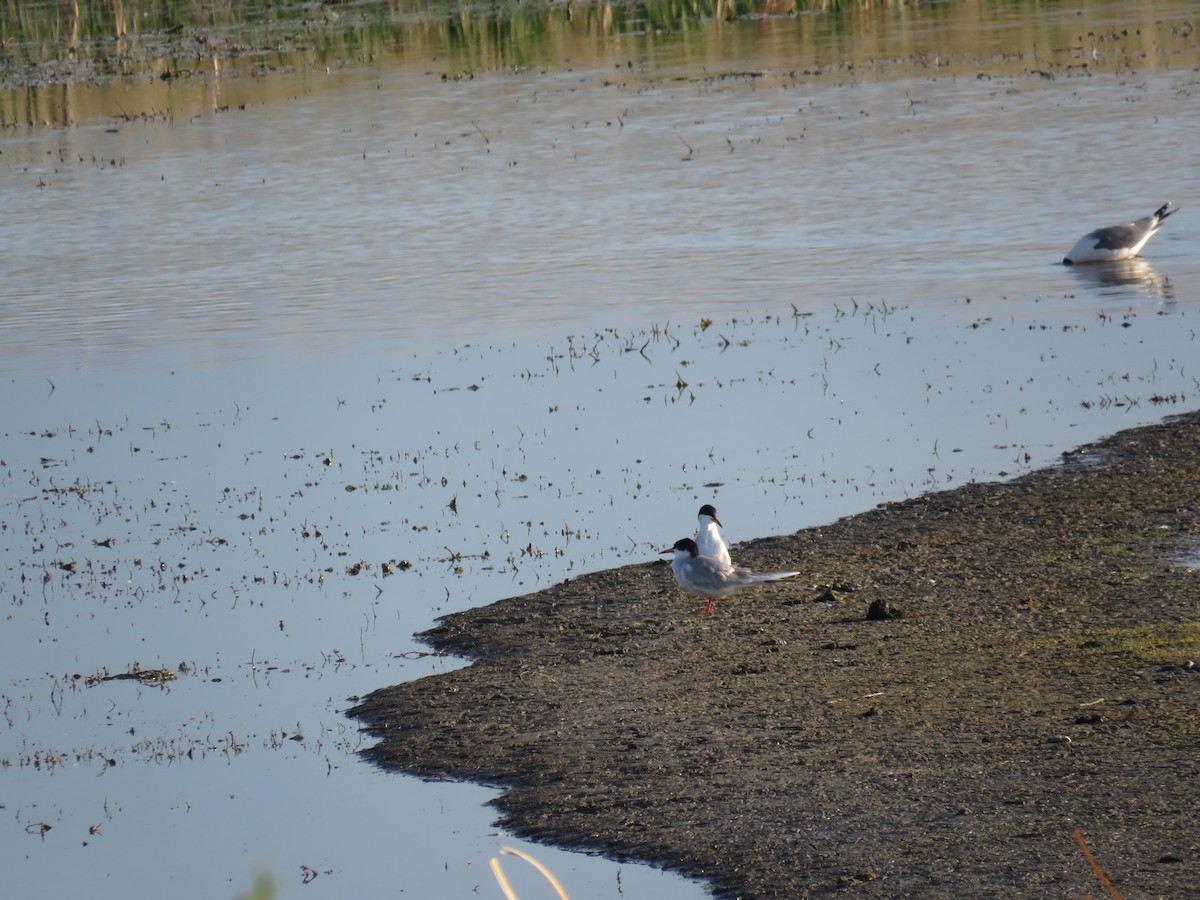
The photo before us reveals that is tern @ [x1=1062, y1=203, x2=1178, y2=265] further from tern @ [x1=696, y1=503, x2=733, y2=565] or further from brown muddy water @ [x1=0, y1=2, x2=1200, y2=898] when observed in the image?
tern @ [x1=696, y1=503, x2=733, y2=565]

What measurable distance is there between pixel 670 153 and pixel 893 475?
20.0 metres

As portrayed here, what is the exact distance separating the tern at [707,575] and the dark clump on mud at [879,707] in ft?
0.66

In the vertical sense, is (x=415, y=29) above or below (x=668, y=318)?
above

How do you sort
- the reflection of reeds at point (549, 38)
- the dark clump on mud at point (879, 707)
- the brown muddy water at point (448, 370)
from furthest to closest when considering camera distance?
the reflection of reeds at point (549, 38) < the brown muddy water at point (448, 370) < the dark clump on mud at point (879, 707)

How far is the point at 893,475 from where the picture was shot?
13141 mm

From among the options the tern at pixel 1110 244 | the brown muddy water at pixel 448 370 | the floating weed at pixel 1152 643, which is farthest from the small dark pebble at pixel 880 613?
the tern at pixel 1110 244

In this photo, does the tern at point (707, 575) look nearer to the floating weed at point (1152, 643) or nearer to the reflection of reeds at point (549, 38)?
the floating weed at point (1152, 643)

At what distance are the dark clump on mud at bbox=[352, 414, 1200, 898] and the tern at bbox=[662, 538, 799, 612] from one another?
20 cm

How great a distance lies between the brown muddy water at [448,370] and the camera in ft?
30.1

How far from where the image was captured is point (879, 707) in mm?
8531

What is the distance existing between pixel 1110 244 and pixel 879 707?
43.0ft

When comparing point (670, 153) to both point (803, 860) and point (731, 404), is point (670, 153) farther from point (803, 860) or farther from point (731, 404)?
point (803, 860)

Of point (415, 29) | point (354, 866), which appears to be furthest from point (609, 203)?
point (415, 29)

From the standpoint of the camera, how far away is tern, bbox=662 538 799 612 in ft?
33.3
